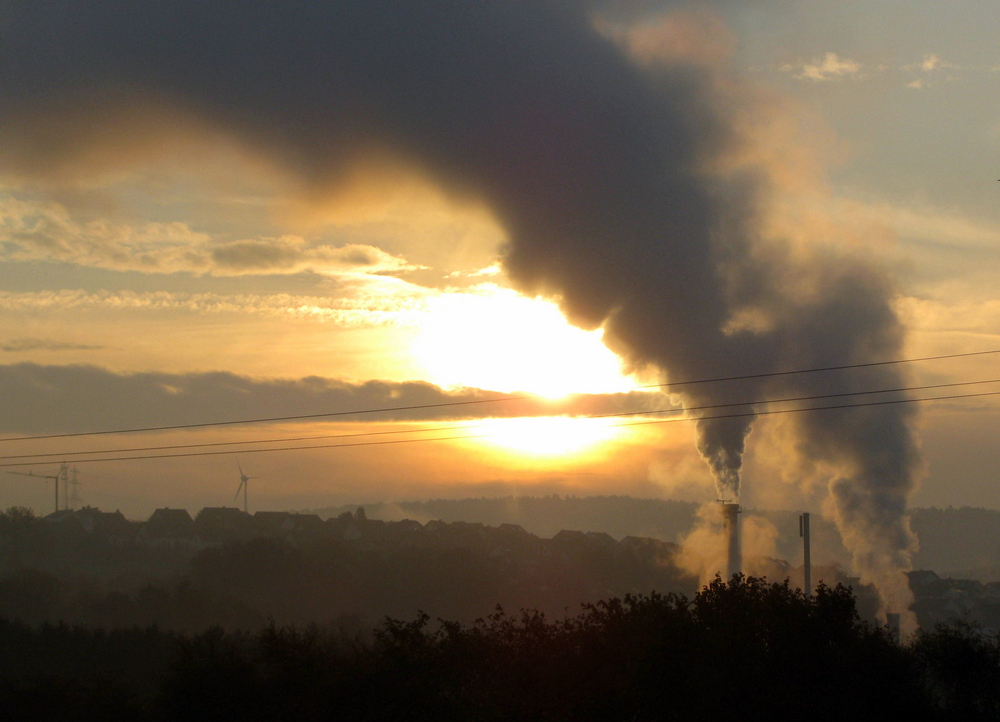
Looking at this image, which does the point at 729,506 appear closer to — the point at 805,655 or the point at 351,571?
the point at 805,655

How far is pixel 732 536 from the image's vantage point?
63719 mm

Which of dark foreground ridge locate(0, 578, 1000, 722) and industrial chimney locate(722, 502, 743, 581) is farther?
industrial chimney locate(722, 502, 743, 581)

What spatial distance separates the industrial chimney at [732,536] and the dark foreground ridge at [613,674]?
1217 inches

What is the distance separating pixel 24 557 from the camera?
11881 cm

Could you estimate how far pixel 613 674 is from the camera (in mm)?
26078

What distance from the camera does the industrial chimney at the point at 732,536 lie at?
206 ft

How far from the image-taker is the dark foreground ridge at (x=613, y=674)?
23.7 metres

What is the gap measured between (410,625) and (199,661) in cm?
816

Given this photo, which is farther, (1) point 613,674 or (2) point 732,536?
(2) point 732,536

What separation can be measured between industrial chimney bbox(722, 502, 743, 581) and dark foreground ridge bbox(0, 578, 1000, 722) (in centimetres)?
3091

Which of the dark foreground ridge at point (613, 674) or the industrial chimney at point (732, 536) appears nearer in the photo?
the dark foreground ridge at point (613, 674)

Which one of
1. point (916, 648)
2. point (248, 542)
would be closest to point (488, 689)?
point (916, 648)

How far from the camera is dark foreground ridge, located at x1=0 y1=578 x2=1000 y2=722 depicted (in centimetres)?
2366

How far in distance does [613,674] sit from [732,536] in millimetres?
40102
